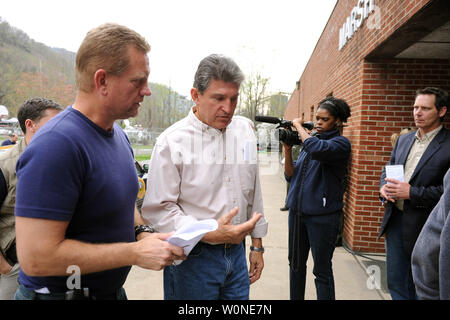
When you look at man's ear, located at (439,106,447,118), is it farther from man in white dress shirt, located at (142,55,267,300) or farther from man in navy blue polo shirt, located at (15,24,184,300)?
man in navy blue polo shirt, located at (15,24,184,300)

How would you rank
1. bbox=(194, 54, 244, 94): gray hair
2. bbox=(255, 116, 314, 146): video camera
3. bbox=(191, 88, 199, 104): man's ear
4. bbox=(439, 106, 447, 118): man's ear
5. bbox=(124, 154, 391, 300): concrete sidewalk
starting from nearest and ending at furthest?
bbox=(194, 54, 244, 94): gray hair < bbox=(191, 88, 199, 104): man's ear < bbox=(439, 106, 447, 118): man's ear < bbox=(255, 116, 314, 146): video camera < bbox=(124, 154, 391, 300): concrete sidewalk

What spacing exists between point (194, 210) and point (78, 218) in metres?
0.70

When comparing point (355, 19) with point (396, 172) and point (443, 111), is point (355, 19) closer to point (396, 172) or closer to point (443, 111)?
point (443, 111)

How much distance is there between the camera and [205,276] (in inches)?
68.4

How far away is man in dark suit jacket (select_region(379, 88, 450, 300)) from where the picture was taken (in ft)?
8.38

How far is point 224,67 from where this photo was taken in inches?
66.9

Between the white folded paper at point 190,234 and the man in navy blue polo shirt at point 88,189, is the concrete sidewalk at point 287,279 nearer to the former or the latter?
the man in navy blue polo shirt at point 88,189

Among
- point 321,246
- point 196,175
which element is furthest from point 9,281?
point 321,246

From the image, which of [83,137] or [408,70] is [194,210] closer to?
[83,137]

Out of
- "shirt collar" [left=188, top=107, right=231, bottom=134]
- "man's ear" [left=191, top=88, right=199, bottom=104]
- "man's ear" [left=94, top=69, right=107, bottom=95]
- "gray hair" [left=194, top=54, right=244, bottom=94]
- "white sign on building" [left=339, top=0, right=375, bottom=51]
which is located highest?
"white sign on building" [left=339, top=0, right=375, bottom=51]

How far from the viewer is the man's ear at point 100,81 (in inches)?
48.4

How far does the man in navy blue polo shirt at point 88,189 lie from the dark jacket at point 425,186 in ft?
7.41

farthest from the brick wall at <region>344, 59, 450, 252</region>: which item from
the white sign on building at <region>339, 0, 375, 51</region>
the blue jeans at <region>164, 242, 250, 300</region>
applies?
the blue jeans at <region>164, 242, 250, 300</region>

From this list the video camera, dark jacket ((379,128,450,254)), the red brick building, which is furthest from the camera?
the red brick building
